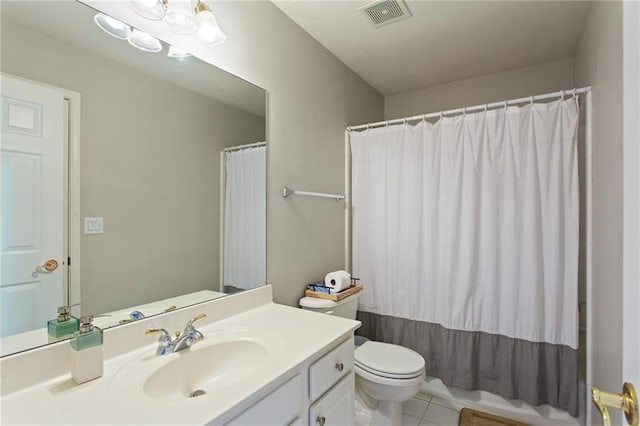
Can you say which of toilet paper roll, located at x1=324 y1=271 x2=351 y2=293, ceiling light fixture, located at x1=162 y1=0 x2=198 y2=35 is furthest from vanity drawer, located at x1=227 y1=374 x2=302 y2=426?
ceiling light fixture, located at x1=162 y1=0 x2=198 y2=35

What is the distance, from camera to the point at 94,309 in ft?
3.29

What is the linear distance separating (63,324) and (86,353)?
0.13 meters

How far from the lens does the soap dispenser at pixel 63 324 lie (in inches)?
34.9

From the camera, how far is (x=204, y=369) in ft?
3.57

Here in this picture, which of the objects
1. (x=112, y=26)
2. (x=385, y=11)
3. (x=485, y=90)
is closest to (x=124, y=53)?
(x=112, y=26)

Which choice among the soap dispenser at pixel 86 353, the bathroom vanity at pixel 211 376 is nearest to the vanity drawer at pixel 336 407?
the bathroom vanity at pixel 211 376

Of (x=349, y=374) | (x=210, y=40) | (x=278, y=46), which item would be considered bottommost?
(x=349, y=374)

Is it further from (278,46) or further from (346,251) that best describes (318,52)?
(346,251)

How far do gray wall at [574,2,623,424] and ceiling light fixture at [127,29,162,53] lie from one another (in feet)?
5.30

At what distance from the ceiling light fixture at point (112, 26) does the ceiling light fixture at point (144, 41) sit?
0.7 inches
